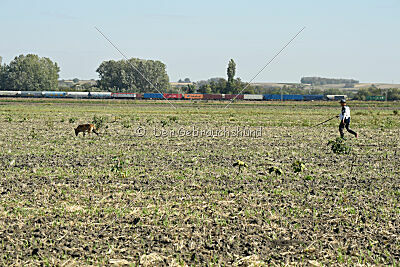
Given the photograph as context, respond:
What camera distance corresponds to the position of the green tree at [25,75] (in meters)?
154

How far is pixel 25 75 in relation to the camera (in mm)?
155000

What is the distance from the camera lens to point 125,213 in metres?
9.58

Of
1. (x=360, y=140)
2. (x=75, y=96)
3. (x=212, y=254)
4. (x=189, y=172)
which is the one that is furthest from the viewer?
(x=75, y=96)

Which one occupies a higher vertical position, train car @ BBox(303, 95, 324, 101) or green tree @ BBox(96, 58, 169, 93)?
green tree @ BBox(96, 58, 169, 93)

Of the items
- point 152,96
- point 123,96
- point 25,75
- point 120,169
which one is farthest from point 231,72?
point 120,169

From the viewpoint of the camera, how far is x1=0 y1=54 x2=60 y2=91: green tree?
15425cm

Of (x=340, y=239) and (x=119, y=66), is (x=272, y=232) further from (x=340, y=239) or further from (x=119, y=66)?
(x=119, y=66)

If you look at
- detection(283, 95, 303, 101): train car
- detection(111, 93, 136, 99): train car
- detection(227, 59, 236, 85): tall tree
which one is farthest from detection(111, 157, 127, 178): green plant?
detection(227, 59, 236, 85): tall tree

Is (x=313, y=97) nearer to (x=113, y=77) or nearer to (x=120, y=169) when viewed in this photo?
(x=113, y=77)

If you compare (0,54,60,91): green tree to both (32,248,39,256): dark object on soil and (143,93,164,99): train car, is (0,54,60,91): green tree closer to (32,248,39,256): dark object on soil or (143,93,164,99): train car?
(143,93,164,99): train car

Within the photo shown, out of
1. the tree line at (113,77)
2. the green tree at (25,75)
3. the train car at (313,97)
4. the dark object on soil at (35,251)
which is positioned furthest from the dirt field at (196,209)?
the green tree at (25,75)

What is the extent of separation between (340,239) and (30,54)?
167 metres

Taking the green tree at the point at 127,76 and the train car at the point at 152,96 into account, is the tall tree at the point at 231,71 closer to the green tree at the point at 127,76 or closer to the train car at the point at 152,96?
the green tree at the point at 127,76

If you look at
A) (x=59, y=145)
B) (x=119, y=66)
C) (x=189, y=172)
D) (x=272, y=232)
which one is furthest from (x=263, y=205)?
(x=119, y=66)
